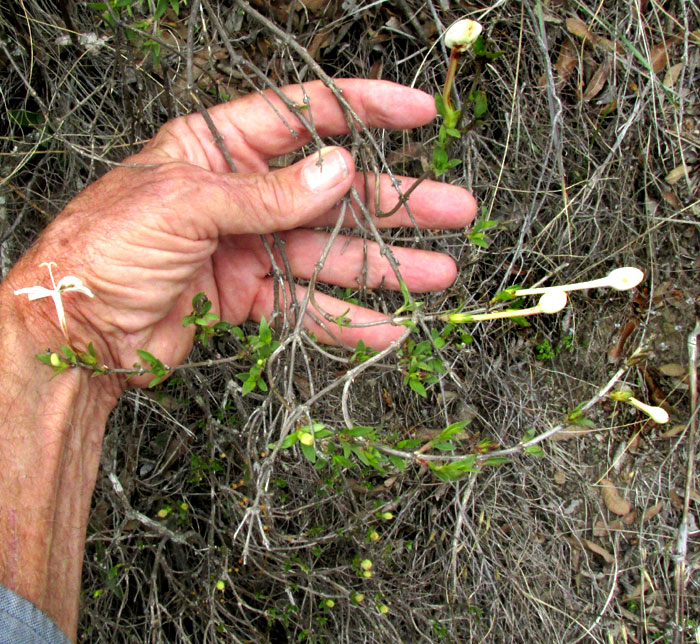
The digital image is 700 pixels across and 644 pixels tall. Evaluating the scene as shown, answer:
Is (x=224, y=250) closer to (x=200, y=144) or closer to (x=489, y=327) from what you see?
(x=200, y=144)

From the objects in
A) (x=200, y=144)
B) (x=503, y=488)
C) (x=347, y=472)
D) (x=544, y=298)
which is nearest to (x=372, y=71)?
(x=200, y=144)

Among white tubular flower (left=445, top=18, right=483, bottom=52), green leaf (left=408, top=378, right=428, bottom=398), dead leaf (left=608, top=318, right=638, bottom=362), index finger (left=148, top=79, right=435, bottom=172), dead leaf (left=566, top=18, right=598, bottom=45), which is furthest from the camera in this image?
dead leaf (left=608, top=318, right=638, bottom=362)

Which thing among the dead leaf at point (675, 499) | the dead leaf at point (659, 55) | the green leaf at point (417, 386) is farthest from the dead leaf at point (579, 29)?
the dead leaf at point (675, 499)

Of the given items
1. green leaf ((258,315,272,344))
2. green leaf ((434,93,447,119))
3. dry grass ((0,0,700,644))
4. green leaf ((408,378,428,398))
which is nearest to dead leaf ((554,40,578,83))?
dry grass ((0,0,700,644))

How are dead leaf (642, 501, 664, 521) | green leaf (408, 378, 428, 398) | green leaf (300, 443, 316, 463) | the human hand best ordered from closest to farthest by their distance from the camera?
1. green leaf (300, 443, 316, 463)
2. green leaf (408, 378, 428, 398)
3. the human hand
4. dead leaf (642, 501, 664, 521)

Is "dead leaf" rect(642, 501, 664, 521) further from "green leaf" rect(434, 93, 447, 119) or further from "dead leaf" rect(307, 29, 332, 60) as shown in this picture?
"dead leaf" rect(307, 29, 332, 60)

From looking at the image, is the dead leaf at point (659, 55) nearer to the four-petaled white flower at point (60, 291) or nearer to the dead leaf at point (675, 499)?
the dead leaf at point (675, 499)
